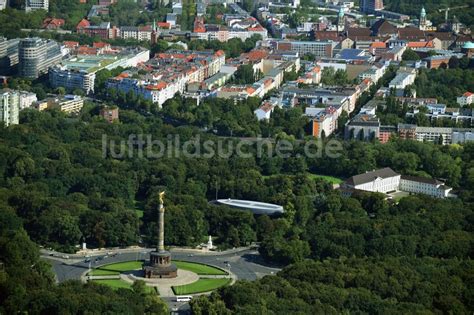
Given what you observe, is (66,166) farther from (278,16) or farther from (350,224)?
(278,16)

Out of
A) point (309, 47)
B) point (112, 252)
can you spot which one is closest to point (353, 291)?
point (112, 252)

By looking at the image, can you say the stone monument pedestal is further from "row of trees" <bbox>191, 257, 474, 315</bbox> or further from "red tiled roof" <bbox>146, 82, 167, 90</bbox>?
"red tiled roof" <bbox>146, 82, 167, 90</bbox>

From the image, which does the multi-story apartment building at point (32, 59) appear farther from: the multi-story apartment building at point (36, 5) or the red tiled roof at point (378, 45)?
the red tiled roof at point (378, 45)

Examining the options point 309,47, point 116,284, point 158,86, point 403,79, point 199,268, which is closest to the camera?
point 116,284

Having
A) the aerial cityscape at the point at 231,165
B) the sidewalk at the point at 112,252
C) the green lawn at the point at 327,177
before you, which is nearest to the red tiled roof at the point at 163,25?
the aerial cityscape at the point at 231,165

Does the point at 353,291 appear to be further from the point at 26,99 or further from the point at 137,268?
the point at 26,99

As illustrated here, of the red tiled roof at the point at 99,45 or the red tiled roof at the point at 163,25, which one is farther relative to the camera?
the red tiled roof at the point at 163,25
